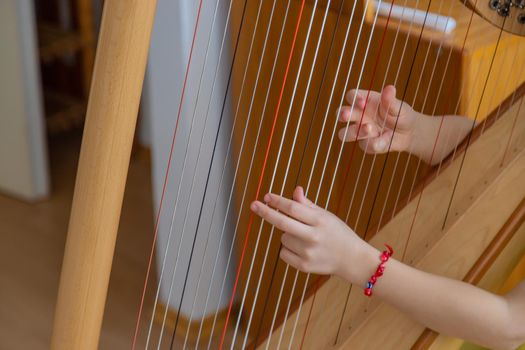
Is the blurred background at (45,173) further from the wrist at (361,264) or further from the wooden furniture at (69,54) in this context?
the wrist at (361,264)

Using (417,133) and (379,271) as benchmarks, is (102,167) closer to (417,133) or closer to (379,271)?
(379,271)

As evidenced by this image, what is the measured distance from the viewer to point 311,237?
42.5 inches

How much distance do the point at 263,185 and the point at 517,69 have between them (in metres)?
0.60

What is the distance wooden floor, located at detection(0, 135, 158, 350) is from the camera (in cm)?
216

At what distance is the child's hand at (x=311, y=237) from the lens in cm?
103

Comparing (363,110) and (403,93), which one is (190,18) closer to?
(403,93)

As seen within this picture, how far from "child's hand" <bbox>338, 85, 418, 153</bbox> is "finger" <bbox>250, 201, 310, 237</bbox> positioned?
217 mm

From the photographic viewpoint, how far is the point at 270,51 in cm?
181

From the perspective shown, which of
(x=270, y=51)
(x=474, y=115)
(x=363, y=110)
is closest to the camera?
(x=363, y=110)

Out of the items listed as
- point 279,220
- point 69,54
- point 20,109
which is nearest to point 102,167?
point 279,220

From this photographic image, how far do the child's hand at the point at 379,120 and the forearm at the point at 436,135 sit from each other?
0.07 ft

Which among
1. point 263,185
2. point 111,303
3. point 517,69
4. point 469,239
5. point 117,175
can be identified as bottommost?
point 111,303

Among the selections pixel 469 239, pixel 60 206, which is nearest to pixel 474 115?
pixel 469 239

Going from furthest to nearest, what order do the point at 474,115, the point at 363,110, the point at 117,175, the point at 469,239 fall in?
the point at 474,115
the point at 469,239
the point at 363,110
the point at 117,175
